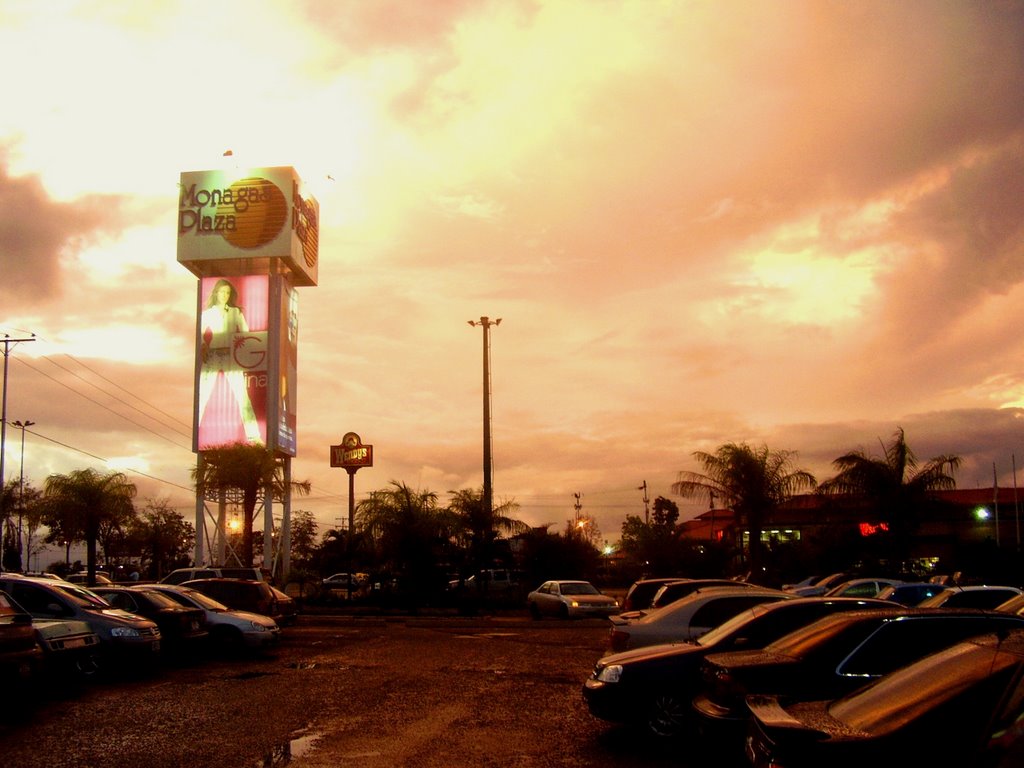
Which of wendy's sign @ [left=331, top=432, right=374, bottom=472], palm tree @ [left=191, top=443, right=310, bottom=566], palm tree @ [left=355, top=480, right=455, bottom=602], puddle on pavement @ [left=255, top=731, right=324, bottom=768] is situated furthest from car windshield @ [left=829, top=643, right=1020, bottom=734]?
wendy's sign @ [left=331, top=432, right=374, bottom=472]

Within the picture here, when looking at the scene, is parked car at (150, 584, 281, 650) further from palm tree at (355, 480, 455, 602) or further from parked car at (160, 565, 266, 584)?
palm tree at (355, 480, 455, 602)

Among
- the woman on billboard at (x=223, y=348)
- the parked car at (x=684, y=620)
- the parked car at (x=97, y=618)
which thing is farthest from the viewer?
the woman on billboard at (x=223, y=348)

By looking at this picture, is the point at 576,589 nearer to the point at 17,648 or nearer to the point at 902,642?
the point at 17,648

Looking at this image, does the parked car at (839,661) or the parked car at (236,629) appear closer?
the parked car at (839,661)

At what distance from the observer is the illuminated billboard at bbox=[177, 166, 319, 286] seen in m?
60.9

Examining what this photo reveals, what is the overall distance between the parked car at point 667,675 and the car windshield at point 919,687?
13.3 feet

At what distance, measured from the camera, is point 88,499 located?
44906 millimetres

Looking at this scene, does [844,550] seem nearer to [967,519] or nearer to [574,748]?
[967,519]

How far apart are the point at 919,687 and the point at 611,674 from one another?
16.3 feet

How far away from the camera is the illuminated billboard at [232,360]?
60125 mm

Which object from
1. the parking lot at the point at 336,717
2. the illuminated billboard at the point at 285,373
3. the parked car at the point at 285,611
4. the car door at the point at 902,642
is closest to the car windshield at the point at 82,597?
the parking lot at the point at 336,717

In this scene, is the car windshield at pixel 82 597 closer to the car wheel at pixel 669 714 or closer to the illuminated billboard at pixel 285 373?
the car wheel at pixel 669 714

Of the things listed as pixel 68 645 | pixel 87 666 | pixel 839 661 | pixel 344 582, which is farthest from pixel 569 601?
pixel 344 582

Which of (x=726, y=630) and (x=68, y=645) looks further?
(x=68, y=645)
